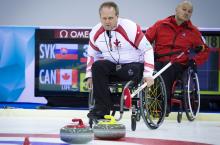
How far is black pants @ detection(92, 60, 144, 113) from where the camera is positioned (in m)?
4.34

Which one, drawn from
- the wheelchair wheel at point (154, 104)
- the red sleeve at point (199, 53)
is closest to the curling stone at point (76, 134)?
the wheelchair wheel at point (154, 104)

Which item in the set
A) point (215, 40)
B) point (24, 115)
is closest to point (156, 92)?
point (215, 40)

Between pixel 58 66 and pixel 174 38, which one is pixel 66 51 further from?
pixel 174 38

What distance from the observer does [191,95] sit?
5.60 m

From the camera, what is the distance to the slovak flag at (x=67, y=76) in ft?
19.2

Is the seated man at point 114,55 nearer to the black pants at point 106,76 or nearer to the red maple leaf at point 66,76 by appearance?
the black pants at point 106,76

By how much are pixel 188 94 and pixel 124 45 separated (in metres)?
1.08

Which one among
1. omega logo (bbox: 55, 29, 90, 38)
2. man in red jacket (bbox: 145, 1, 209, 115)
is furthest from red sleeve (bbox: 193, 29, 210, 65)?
omega logo (bbox: 55, 29, 90, 38)

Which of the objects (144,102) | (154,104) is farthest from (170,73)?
(144,102)

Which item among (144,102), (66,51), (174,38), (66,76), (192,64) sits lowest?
(144,102)

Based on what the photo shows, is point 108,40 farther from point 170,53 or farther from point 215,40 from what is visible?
point 215,40

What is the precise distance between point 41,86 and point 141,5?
5.61ft

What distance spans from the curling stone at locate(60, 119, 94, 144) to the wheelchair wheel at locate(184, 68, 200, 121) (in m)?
2.07

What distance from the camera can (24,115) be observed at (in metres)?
5.93
